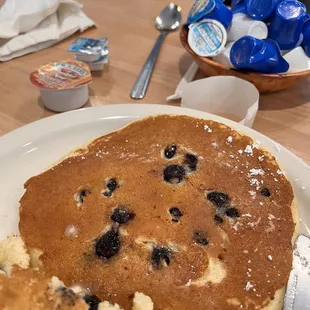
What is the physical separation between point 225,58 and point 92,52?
496 mm

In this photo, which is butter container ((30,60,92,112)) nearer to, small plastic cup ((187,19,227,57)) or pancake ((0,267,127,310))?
small plastic cup ((187,19,227,57))

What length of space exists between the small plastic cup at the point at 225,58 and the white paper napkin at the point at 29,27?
0.71m

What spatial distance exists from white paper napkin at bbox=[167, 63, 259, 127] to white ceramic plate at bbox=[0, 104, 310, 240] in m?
0.14

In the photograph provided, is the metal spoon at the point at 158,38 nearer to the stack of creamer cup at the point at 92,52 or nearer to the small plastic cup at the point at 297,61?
the stack of creamer cup at the point at 92,52

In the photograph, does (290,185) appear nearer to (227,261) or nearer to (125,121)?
(227,261)

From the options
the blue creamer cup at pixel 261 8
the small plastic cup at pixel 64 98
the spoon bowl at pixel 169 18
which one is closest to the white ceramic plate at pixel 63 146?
the small plastic cup at pixel 64 98

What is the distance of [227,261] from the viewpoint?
36.7 inches

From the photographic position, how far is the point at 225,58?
4.90ft

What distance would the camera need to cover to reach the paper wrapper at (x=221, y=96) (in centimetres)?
144

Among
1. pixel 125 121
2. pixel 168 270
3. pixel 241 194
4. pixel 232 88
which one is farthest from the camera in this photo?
pixel 232 88

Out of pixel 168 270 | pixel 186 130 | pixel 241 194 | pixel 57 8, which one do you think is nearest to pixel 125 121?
pixel 186 130

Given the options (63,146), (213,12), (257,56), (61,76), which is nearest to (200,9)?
(213,12)

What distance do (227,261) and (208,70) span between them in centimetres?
81

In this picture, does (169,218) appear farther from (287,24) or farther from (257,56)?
(287,24)
